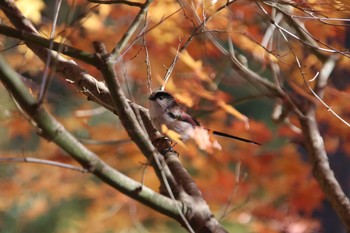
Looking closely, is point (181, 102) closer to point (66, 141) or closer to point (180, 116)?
point (180, 116)

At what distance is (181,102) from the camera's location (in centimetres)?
313

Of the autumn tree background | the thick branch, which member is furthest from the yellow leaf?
the thick branch

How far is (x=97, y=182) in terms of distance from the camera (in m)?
6.41

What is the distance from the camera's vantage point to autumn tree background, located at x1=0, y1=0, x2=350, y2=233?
1746mm

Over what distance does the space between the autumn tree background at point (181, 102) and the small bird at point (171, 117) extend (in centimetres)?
7

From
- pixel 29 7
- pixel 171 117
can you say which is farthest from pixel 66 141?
pixel 29 7

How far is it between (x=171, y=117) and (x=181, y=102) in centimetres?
38

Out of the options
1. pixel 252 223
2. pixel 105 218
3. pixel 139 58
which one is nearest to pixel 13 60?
pixel 139 58

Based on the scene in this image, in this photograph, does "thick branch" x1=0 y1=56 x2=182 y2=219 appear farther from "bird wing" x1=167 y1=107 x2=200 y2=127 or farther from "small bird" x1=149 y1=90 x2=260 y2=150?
"bird wing" x1=167 y1=107 x2=200 y2=127

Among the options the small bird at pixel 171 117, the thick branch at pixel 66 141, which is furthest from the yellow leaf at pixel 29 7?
the thick branch at pixel 66 141

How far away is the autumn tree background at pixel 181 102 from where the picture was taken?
1.75m

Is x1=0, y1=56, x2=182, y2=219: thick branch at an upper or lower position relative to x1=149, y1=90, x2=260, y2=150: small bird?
lower

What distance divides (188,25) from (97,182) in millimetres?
3228

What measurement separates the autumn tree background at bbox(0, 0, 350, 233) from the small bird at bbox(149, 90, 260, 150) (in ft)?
0.24
